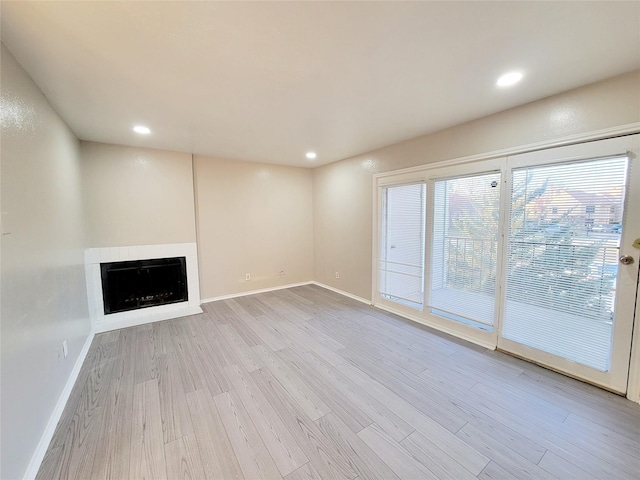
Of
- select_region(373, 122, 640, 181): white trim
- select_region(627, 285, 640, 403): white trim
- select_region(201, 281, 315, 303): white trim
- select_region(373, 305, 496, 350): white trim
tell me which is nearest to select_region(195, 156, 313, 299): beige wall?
select_region(201, 281, 315, 303): white trim

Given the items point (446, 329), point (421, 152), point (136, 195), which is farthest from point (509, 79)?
point (136, 195)

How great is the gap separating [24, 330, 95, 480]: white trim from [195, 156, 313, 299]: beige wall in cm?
199

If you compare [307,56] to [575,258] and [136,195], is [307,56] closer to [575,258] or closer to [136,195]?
[575,258]

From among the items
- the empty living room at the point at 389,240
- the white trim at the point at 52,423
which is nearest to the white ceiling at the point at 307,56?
the empty living room at the point at 389,240

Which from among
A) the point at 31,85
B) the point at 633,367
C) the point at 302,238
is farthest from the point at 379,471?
the point at 302,238

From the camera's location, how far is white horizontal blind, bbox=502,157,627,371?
6.72ft

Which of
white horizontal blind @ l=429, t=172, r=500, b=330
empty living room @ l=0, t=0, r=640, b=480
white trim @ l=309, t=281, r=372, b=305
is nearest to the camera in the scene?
empty living room @ l=0, t=0, r=640, b=480

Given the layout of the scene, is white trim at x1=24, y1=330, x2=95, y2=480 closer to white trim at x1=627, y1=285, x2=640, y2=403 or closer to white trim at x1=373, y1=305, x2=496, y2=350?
white trim at x1=373, y1=305, x2=496, y2=350

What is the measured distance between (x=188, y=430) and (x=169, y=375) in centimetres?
79

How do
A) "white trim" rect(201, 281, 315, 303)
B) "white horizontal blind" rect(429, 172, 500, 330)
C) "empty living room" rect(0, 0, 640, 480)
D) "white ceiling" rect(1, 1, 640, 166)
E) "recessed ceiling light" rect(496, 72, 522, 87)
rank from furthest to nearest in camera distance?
"white trim" rect(201, 281, 315, 303) < "white horizontal blind" rect(429, 172, 500, 330) < "recessed ceiling light" rect(496, 72, 522, 87) < "empty living room" rect(0, 0, 640, 480) < "white ceiling" rect(1, 1, 640, 166)

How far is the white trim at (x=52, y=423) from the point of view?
1.43 metres

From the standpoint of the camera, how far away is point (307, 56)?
5.40 ft

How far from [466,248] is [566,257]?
2.81ft

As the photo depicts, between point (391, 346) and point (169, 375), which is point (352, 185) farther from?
point (169, 375)
